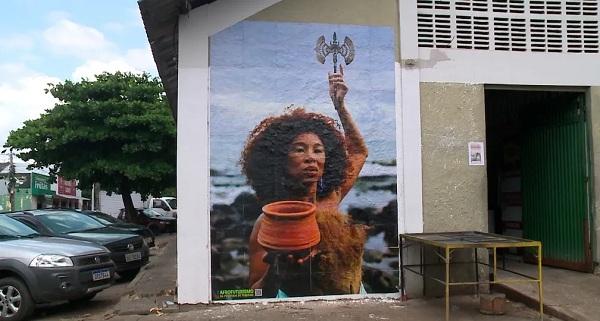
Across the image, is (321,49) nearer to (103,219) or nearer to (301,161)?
(301,161)

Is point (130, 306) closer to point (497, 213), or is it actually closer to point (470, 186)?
point (470, 186)

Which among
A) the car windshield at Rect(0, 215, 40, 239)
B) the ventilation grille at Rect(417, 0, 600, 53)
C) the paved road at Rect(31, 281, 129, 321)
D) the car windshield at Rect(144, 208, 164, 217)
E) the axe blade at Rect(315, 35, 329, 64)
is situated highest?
the ventilation grille at Rect(417, 0, 600, 53)

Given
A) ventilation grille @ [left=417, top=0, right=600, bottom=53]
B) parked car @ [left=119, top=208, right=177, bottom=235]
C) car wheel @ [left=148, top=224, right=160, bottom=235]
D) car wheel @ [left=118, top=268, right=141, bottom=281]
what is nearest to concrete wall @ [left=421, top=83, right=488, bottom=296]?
ventilation grille @ [left=417, top=0, right=600, bottom=53]

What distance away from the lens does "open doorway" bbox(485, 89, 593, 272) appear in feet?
32.0

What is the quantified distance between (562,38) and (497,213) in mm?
4663

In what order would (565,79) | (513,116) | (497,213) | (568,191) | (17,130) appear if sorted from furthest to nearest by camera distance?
(17,130)
(497,213)
(513,116)
(568,191)
(565,79)

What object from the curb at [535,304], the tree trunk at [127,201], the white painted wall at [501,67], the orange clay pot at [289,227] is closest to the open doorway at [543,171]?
the white painted wall at [501,67]

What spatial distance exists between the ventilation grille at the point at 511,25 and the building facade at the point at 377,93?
18mm

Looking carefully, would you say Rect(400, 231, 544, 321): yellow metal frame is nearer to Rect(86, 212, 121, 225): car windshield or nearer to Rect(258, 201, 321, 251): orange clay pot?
Rect(258, 201, 321, 251): orange clay pot

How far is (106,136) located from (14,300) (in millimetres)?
13984

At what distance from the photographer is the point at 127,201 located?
2478 cm

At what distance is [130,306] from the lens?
8492mm

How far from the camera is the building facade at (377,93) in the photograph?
8.44m

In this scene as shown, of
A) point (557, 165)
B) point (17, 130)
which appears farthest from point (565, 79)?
point (17, 130)
